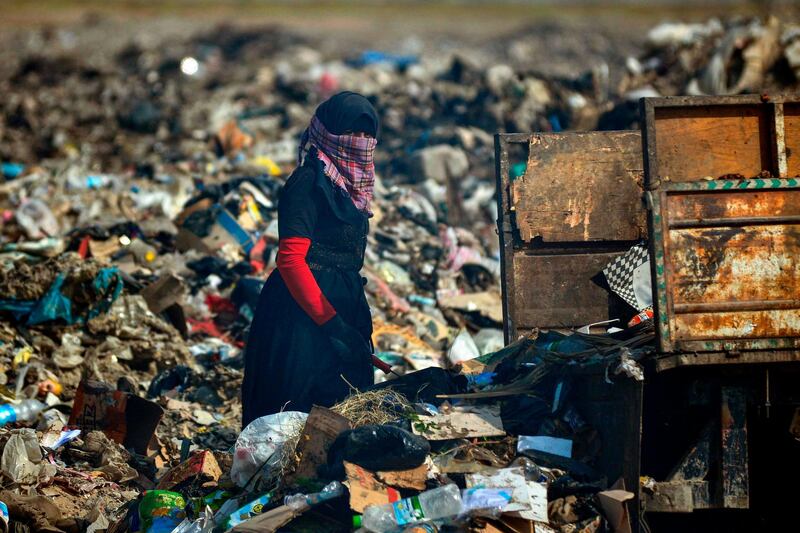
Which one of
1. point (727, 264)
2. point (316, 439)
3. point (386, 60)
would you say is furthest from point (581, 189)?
point (386, 60)

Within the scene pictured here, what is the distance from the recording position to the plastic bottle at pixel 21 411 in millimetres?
5141

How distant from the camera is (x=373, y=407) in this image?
388 centimetres

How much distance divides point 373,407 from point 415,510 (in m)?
0.66

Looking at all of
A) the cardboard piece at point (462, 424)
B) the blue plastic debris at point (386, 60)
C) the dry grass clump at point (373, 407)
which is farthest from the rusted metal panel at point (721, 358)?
the blue plastic debris at point (386, 60)

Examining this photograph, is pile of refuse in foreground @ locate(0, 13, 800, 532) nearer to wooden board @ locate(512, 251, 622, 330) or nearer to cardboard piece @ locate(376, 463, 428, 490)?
cardboard piece @ locate(376, 463, 428, 490)

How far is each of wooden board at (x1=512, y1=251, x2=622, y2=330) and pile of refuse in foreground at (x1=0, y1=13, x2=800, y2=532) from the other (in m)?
0.55

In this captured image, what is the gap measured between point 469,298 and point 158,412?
3.43 metres

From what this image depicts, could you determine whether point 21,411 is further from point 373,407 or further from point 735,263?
point 735,263

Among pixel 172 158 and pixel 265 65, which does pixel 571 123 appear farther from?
pixel 265 65

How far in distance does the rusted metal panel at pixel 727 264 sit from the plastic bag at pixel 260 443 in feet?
5.44

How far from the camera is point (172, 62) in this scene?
51.8 feet

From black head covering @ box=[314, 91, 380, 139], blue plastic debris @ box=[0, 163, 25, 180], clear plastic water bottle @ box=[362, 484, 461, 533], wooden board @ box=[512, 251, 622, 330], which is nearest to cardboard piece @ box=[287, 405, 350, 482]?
clear plastic water bottle @ box=[362, 484, 461, 533]

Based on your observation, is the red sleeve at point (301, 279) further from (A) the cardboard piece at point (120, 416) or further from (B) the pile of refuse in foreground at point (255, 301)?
(A) the cardboard piece at point (120, 416)

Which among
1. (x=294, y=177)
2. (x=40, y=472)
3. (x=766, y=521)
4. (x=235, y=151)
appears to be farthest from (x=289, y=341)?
(x=235, y=151)
